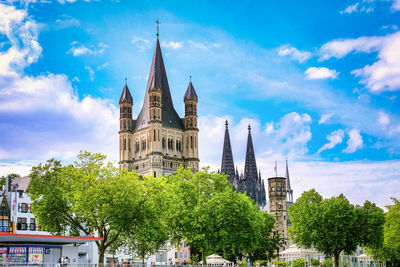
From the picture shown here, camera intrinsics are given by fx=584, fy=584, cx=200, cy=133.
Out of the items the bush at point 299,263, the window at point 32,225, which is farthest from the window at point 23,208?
the bush at point 299,263

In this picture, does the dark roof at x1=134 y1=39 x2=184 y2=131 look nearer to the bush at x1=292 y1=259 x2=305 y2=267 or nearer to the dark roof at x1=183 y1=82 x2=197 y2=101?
the dark roof at x1=183 y1=82 x2=197 y2=101

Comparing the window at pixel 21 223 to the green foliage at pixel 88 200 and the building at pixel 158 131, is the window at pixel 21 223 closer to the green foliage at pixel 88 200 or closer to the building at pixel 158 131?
the green foliage at pixel 88 200

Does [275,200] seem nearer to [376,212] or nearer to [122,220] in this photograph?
[376,212]

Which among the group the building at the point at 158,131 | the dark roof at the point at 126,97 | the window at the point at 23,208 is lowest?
the window at the point at 23,208

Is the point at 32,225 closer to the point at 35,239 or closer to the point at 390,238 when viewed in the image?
the point at 35,239

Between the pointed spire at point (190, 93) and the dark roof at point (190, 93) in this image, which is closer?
the pointed spire at point (190, 93)

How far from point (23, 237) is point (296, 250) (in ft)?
164

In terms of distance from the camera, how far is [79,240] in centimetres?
Result: 5878

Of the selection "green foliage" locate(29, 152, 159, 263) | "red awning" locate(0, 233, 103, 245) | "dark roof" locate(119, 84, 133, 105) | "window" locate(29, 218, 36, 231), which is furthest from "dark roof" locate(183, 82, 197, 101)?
"red awning" locate(0, 233, 103, 245)

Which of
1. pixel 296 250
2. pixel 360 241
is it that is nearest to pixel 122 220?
pixel 296 250

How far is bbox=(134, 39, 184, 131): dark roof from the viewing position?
182m

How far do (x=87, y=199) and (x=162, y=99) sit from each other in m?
122

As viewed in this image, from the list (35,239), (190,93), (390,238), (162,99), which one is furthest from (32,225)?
(190,93)

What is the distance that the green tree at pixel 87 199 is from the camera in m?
65.0
